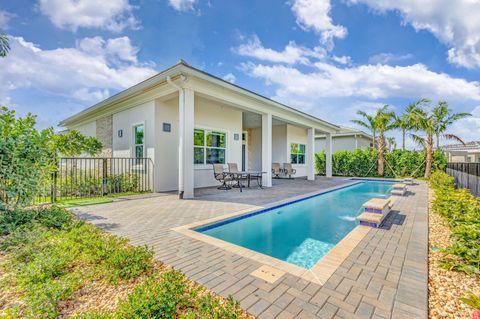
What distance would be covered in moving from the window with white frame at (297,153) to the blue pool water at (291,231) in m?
9.84

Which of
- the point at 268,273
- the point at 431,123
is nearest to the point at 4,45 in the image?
the point at 268,273

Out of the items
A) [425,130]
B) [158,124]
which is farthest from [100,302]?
[425,130]

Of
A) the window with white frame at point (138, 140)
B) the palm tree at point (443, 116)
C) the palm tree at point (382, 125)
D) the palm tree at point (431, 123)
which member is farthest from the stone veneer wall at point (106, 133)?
the palm tree at point (443, 116)

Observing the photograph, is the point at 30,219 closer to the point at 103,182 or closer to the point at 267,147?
the point at 103,182

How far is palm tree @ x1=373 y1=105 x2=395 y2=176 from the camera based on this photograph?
16336mm

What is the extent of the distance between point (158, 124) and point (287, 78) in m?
10.1

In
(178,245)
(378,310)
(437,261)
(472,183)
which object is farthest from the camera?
(472,183)

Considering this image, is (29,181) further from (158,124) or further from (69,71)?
(69,71)

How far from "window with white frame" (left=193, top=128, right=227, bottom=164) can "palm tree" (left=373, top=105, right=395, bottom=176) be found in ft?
41.2

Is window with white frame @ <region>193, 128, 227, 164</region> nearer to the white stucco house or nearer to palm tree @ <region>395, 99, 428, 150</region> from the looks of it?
the white stucco house

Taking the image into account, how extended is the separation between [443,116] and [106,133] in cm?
2036

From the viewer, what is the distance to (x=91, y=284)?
226 centimetres

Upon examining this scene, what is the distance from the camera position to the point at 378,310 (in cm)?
182

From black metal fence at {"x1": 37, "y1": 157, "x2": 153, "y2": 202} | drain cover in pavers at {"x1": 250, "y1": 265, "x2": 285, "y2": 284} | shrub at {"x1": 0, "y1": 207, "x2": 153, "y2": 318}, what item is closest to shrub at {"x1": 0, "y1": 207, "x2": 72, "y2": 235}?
shrub at {"x1": 0, "y1": 207, "x2": 153, "y2": 318}
